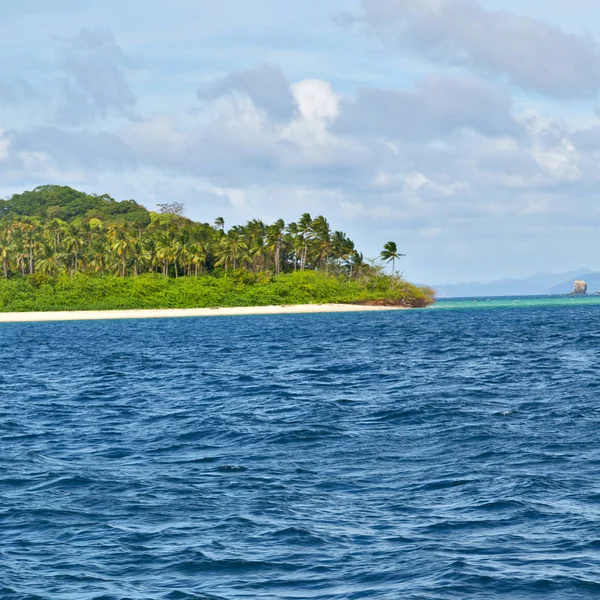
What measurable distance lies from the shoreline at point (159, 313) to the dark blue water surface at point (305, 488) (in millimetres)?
109424

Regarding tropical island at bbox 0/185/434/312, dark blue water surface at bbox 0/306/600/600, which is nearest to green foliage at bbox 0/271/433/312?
tropical island at bbox 0/185/434/312

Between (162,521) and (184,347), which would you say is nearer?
(162,521)

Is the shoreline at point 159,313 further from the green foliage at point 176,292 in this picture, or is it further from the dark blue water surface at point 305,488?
the dark blue water surface at point 305,488

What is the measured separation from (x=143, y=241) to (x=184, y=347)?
367 feet

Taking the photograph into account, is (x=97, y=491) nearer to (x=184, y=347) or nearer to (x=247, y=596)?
(x=247, y=596)

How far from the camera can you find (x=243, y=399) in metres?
34.9

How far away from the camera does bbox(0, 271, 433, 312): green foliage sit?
525ft

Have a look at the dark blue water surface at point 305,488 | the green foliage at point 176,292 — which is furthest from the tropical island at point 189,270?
the dark blue water surface at point 305,488

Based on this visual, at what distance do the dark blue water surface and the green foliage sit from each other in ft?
395

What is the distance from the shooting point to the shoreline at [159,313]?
149 metres

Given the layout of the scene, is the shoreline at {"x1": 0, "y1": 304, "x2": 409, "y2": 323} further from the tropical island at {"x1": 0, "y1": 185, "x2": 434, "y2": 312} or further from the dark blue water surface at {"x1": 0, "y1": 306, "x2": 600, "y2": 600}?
the dark blue water surface at {"x1": 0, "y1": 306, "x2": 600, "y2": 600}

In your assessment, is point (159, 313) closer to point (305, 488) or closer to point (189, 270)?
point (189, 270)

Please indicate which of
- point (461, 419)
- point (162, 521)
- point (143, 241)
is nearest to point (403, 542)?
point (162, 521)

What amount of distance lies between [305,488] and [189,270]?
164 metres
